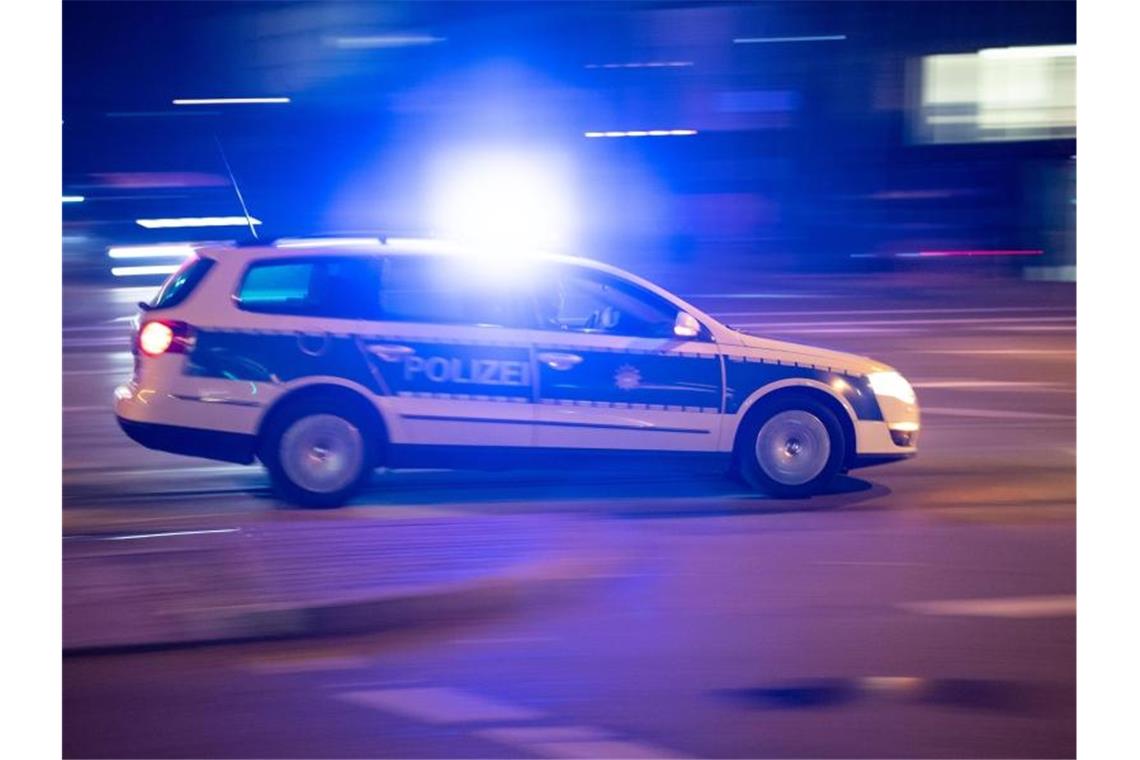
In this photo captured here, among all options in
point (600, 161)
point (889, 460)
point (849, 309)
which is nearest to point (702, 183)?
point (600, 161)

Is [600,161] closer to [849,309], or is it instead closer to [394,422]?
[849,309]

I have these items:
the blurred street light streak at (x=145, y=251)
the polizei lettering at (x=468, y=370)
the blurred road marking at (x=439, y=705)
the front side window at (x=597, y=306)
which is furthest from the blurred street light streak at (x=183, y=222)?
the blurred road marking at (x=439, y=705)

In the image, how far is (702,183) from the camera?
33.8 metres

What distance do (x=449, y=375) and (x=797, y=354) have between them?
82.2 inches

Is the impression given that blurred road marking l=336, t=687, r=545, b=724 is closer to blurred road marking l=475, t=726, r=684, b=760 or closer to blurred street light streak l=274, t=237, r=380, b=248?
blurred road marking l=475, t=726, r=684, b=760

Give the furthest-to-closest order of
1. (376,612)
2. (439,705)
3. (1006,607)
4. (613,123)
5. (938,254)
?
(938,254) → (613,123) → (1006,607) → (376,612) → (439,705)

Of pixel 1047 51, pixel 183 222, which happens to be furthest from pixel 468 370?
pixel 1047 51

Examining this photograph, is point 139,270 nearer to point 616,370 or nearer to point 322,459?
point 322,459

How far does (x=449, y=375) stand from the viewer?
311 inches

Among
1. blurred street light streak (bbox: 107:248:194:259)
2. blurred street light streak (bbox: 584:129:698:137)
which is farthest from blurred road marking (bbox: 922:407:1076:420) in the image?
blurred street light streak (bbox: 107:248:194:259)

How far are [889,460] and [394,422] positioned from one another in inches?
118

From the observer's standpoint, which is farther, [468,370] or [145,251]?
[145,251]

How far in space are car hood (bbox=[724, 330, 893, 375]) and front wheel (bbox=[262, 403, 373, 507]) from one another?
225 centimetres

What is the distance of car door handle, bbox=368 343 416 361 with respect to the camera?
7828 millimetres
